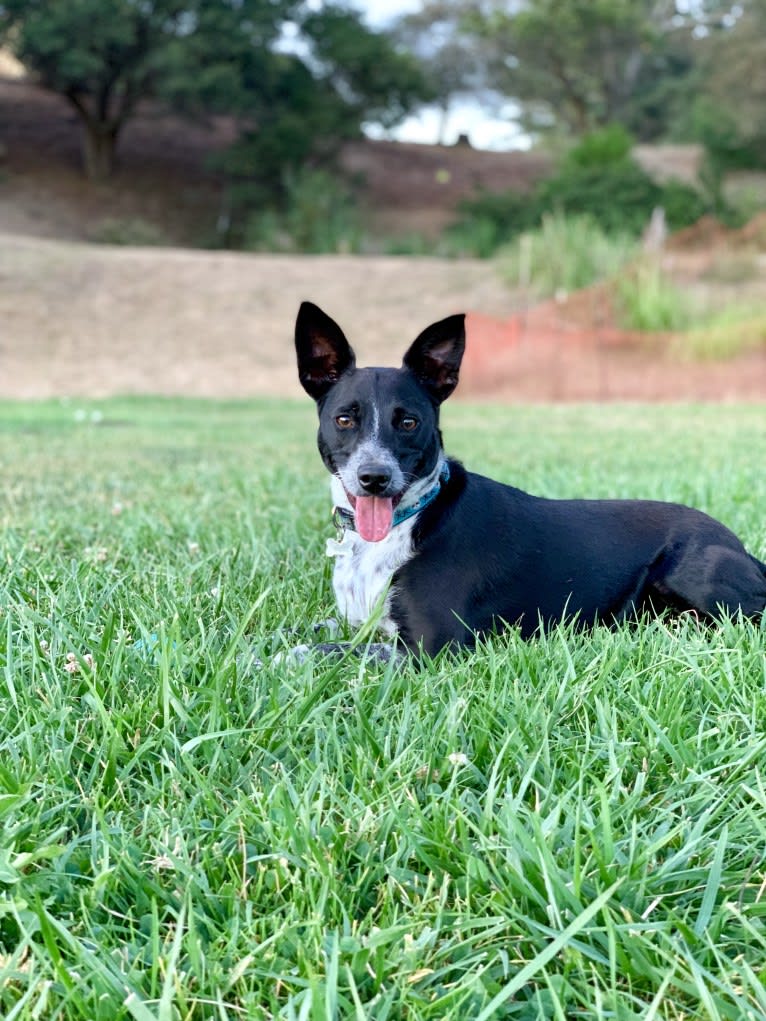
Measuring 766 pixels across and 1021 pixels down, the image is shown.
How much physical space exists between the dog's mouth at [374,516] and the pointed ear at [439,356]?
0.48 m

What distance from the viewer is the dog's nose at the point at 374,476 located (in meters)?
2.84

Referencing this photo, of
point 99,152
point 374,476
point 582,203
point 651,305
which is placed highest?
point 99,152

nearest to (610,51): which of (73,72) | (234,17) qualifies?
(234,17)

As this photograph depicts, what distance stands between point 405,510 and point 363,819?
1392 mm

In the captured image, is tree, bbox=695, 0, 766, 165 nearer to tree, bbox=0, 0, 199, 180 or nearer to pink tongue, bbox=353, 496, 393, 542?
tree, bbox=0, 0, 199, 180

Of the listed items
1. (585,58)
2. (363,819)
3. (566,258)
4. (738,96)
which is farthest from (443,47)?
(363,819)

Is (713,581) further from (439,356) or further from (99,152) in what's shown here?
(99,152)

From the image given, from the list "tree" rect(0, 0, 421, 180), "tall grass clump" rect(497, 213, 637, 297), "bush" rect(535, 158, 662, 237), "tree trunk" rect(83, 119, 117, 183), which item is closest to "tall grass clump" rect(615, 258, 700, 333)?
"tall grass clump" rect(497, 213, 637, 297)

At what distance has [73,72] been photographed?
29031 mm

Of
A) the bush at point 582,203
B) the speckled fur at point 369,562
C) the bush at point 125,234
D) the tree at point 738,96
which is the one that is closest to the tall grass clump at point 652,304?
the bush at point 582,203

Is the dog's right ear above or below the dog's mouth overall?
above

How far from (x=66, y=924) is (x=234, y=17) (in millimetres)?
33560

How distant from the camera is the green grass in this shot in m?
1.44

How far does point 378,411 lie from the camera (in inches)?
119
